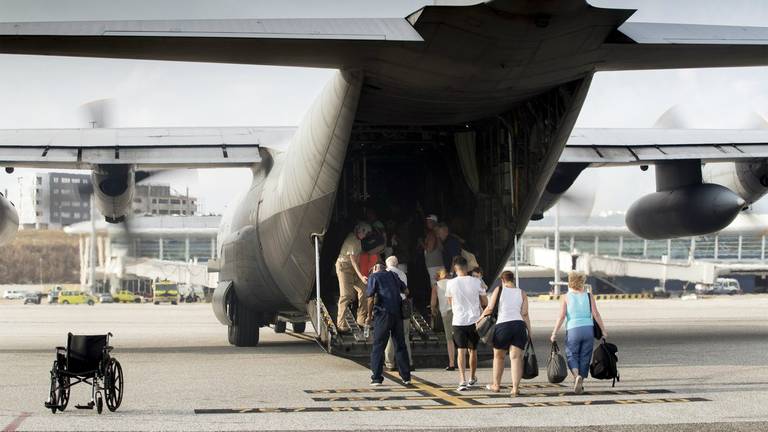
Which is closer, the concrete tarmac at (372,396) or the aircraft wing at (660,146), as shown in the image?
the concrete tarmac at (372,396)

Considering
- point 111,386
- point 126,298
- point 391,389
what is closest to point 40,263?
Answer: point 126,298

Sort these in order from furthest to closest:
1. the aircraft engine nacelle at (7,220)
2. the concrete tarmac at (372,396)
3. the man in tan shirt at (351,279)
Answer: the aircraft engine nacelle at (7,220) → the man in tan shirt at (351,279) → the concrete tarmac at (372,396)

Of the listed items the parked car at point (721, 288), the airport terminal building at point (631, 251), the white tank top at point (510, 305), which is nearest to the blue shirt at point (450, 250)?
the white tank top at point (510, 305)

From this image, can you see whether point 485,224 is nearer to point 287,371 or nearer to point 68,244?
point 287,371

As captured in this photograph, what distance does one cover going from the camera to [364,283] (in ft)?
47.8

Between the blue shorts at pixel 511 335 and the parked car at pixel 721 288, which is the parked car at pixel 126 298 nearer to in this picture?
the parked car at pixel 721 288

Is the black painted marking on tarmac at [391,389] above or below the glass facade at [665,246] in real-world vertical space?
below

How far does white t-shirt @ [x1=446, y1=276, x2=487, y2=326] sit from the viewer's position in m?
11.7

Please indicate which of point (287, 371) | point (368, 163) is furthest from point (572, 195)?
point (287, 371)

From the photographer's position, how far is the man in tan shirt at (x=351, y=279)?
14367mm

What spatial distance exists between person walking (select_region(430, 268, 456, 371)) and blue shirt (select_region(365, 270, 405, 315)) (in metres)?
1.21

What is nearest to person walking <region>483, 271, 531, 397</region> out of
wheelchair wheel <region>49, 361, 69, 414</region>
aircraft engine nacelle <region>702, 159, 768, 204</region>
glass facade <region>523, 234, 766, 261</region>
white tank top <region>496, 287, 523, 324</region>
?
white tank top <region>496, 287, 523, 324</region>

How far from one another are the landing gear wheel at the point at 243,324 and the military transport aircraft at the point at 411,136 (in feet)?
0.10

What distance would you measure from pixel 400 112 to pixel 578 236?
7329 cm
